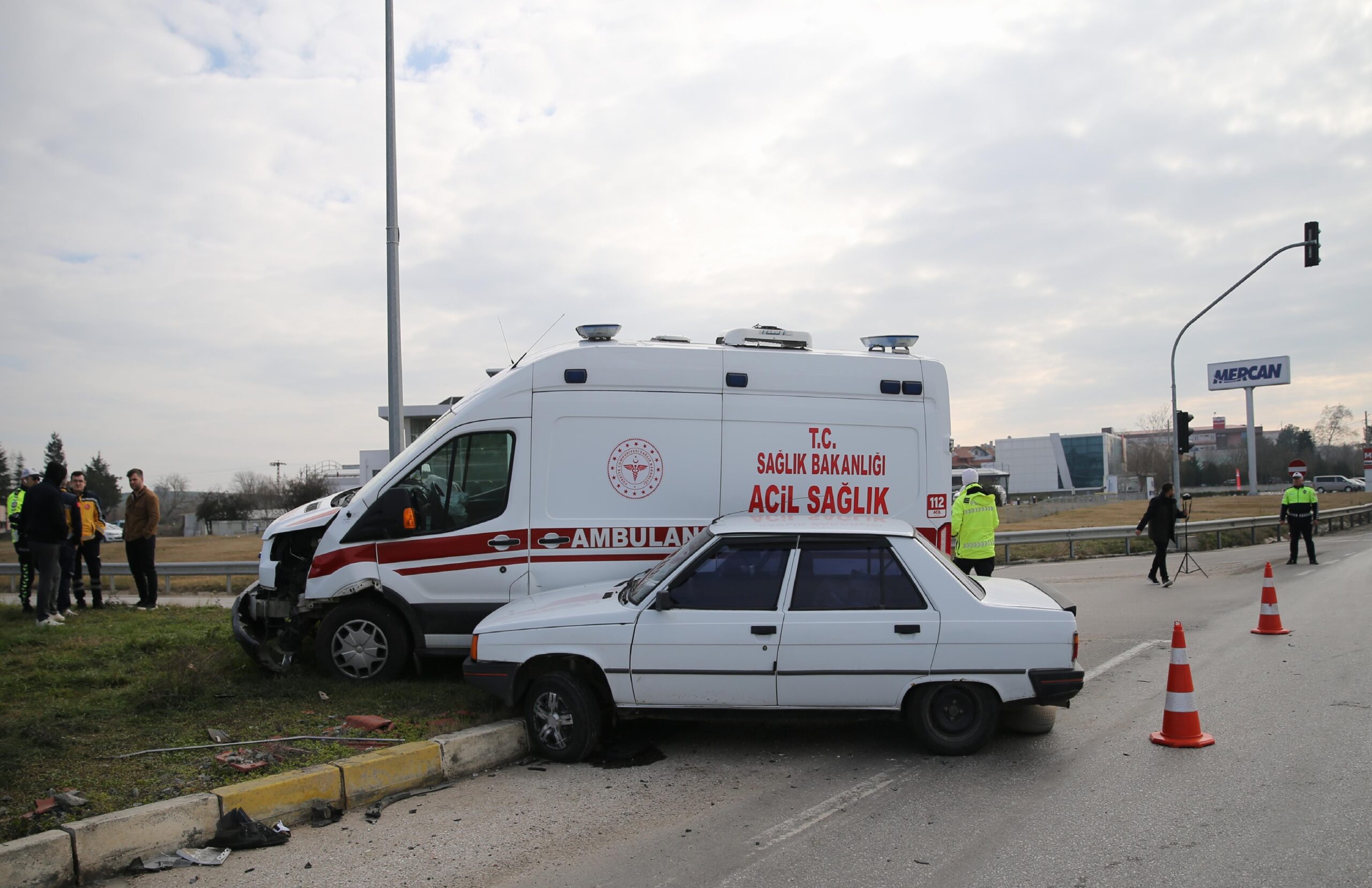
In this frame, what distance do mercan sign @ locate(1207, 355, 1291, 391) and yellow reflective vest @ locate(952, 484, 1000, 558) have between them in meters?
64.9

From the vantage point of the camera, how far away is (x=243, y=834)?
446 centimetres

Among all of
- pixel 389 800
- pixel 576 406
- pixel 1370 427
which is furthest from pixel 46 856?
pixel 1370 427

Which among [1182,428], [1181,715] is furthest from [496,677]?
[1182,428]

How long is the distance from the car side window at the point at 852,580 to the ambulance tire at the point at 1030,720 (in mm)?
1133

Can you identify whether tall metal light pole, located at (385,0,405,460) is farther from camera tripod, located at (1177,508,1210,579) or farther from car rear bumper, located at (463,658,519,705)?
camera tripod, located at (1177,508,1210,579)

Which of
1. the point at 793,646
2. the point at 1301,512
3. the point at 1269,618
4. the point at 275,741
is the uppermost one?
the point at 1301,512

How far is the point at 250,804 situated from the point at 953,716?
4.07 meters

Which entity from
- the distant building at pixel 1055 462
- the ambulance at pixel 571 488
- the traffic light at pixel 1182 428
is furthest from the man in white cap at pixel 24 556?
the distant building at pixel 1055 462

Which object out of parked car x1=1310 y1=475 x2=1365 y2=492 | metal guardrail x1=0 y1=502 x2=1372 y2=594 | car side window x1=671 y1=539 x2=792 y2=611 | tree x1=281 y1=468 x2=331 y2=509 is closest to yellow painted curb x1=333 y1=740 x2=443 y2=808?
car side window x1=671 y1=539 x2=792 y2=611

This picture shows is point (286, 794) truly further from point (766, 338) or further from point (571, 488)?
point (766, 338)

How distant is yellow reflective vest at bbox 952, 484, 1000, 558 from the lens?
10453 mm

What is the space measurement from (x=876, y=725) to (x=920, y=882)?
2.62 m

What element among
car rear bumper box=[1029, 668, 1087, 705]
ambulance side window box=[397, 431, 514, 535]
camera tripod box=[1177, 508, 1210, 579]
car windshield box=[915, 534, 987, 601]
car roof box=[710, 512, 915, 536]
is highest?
ambulance side window box=[397, 431, 514, 535]

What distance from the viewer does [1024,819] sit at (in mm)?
4598
